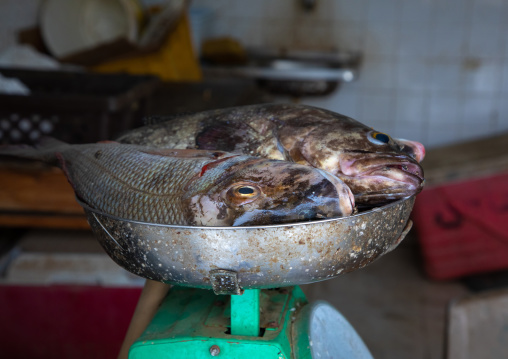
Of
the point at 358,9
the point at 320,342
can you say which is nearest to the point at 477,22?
the point at 358,9

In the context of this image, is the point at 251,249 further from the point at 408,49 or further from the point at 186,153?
the point at 408,49

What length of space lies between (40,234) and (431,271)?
106 inches

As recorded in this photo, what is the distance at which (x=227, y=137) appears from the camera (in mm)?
1172

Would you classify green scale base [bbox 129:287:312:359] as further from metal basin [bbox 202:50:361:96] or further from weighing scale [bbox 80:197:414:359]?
metal basin [bbox 202:50:361:96]

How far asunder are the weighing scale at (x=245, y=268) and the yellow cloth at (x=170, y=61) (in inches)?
111

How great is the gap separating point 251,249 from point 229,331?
308 mm

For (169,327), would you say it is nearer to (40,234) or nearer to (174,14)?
(40,234)

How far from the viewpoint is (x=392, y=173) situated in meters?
1.02

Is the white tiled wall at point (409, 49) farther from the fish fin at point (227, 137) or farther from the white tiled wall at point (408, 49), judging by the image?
the fish fin at point (227, 137)

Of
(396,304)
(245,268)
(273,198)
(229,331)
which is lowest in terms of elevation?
(396,304)

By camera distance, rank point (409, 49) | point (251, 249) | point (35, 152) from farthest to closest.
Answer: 1. point (409, 49)
2. point (35, 152)
3. point (251, 249)

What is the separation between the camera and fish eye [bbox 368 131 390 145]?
42.8 inches

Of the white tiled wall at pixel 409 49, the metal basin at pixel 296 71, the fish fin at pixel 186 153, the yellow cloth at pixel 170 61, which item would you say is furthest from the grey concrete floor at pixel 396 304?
the fish fin at pixel 186 153

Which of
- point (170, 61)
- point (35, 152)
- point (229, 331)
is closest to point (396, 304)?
point (170, 61)
